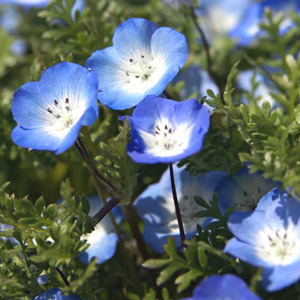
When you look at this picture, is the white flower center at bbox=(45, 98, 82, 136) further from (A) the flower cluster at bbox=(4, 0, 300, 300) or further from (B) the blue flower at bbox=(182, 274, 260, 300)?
(B) the blue flower at bbox=(182, 274, 260, 300)

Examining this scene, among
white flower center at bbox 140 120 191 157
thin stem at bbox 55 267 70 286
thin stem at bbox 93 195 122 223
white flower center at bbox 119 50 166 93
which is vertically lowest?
thin stem at bbox 55 267 70 286

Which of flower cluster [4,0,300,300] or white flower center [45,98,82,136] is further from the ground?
white flower center [45,98,82,136]

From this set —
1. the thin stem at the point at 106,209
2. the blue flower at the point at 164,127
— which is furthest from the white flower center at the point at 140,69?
the thin stem at the point at 106,209

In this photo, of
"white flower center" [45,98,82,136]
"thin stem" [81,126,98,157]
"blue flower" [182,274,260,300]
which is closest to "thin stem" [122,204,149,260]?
"thin stem" [81,126,98,157]

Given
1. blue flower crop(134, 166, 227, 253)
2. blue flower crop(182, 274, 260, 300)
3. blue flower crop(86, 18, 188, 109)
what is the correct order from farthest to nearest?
1. blue flower crop(134, 166, 227, 253)
2. blue flower crop(86, 18, 188, 109)
3. blue flower crop(182, 274, 260, 300)

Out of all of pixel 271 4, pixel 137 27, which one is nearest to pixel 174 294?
pixel 137 27

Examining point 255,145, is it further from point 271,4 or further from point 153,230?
point 271,4

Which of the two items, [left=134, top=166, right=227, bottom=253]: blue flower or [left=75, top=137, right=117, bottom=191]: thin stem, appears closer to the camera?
[left=75, top=137, right=117, bottom=191]: thin stem
